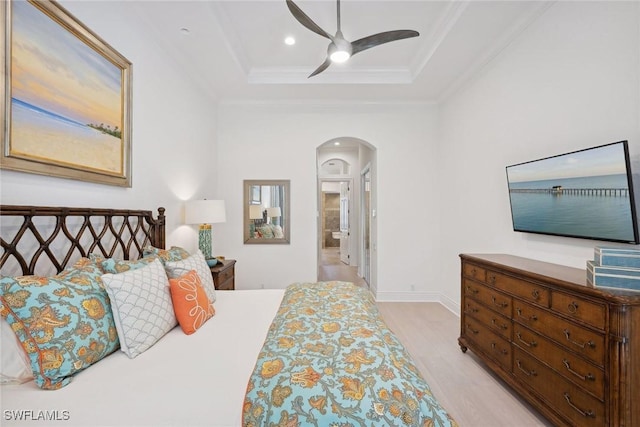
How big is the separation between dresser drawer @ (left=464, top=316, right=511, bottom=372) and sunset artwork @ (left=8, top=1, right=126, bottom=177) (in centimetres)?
314

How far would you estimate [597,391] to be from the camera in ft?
4.53

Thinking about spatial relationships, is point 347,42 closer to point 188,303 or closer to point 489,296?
point 188,303

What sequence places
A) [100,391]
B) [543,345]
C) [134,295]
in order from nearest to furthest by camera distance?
1. [100,391]
2. [134,295]
3. [543,345]

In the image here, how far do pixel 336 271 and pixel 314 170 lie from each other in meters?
2.93

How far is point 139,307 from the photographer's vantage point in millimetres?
1380

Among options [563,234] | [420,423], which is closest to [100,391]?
[420,423]

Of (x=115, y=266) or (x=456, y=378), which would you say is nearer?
(x=115, y=266)

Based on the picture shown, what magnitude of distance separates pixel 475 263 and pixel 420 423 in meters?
1.83

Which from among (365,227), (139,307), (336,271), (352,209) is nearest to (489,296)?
(139,307)

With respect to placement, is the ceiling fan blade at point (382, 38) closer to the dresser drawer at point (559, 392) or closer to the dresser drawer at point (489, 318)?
the dresser drawer at point (489, 318)

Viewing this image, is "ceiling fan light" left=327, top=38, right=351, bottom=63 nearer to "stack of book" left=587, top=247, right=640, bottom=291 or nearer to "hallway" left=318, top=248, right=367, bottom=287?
"stack of book" left=587, top=247, right=640, bottom=291

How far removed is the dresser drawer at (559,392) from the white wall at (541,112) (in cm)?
78

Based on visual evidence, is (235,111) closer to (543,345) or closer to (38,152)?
(38,152)

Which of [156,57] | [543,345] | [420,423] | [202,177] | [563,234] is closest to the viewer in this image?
[420,423]
